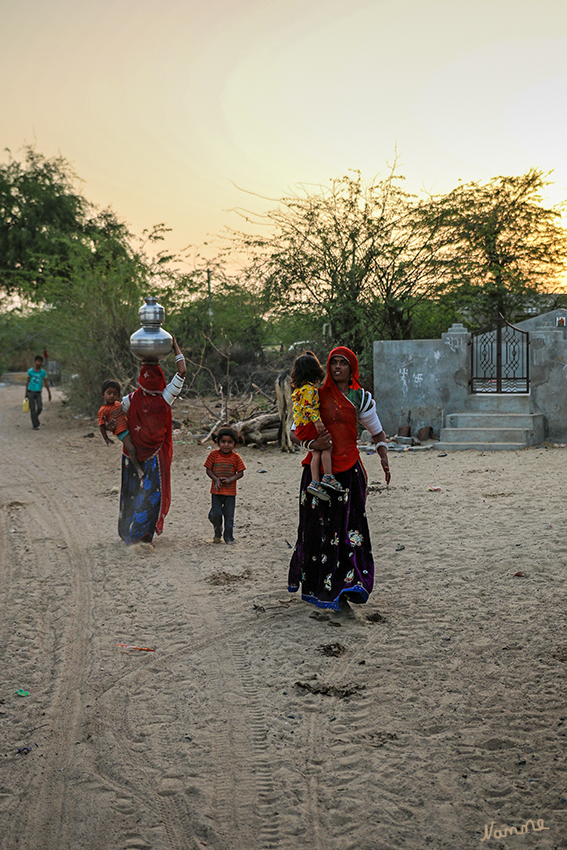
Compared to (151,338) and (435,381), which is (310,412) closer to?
(151,338)

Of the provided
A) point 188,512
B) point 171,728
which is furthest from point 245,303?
point 171,728

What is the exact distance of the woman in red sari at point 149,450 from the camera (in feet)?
20.2

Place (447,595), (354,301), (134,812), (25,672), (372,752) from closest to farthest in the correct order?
(134,812)
(372,752)
(25,672)
(447,595)
(354,301)

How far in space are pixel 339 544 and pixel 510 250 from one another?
18.4 metres

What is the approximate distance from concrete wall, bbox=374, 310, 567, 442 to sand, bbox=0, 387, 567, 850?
5.51m

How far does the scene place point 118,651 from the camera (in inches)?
165

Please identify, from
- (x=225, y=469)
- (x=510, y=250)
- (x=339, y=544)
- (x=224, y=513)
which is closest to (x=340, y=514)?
(x=339, y=544)

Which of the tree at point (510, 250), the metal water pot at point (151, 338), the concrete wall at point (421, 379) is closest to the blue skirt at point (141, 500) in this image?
the metal water pot at point (151, 338)

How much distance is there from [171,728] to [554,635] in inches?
91.3

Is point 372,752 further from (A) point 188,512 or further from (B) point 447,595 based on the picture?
(A) point 188,512

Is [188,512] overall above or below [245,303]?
below

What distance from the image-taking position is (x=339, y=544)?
4.54 meters

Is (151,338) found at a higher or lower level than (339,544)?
higher

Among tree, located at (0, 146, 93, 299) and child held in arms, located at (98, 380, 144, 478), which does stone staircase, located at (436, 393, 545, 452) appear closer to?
child held in arms, located at (98, 380, 144, 478)
